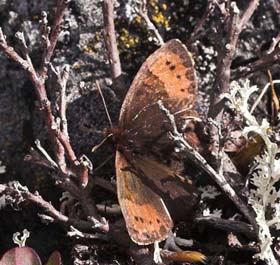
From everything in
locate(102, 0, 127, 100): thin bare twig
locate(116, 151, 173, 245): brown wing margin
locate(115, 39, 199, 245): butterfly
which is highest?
locate(102, 0, 127, 100): thin bare twig

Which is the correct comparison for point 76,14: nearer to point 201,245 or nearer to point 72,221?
point 72,221

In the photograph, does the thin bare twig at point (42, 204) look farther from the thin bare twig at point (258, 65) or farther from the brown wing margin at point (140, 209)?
the thin bare twig at point (258, 65)

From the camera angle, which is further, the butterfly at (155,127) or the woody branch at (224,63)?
the woody branch at (224,63)

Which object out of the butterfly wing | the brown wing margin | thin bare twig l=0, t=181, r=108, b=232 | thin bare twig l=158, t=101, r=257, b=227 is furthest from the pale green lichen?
thin bare twig l=0, t=181, r=108, b=232

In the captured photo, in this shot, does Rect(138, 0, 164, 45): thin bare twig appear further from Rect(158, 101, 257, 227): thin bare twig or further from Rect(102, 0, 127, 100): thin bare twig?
Rect(158, 101, 257, 227): thin bare twig

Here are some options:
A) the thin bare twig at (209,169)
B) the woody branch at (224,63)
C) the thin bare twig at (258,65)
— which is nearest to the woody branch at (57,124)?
the thin bare twig at (209,169)

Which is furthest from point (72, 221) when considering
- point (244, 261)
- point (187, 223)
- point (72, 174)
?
point (244, 261)

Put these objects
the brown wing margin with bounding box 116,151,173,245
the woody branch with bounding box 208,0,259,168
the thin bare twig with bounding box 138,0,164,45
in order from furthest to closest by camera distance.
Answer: the thin bare twig with bounding box 138,0,164,45
the woody branch with bounding box 208,0,259,168
the brown wing margin with bounding box 116,151,173,245
